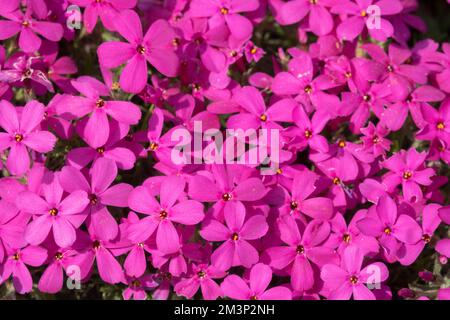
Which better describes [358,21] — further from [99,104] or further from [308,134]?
[99,104]

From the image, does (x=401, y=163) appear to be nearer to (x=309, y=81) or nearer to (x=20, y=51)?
(x=309, y=81)

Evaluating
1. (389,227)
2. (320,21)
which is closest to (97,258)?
(389,227)

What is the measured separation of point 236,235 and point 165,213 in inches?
8.2

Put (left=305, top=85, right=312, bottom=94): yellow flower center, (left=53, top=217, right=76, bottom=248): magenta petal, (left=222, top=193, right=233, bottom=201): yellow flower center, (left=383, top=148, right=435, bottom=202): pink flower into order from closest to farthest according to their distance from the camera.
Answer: (left=53, top=217, right=76, bottom=248): magenta petal → (left=222, top=193, right=233, bottom=201): yellow flower center → (left=383, top=148, right=435, bottom=202): pink flower → (left=305, top=85, right=312, bottom=94): yellow flower center

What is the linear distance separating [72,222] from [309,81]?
88cm

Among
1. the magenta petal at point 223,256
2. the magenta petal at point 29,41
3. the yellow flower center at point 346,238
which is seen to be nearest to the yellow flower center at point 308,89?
the yellow flower center at point 346,238

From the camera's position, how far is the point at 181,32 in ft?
6.74

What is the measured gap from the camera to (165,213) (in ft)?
5.61

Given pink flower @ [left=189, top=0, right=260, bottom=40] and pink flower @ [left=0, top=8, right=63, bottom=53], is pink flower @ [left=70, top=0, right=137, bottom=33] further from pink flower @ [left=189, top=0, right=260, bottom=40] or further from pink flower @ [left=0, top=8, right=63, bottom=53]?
pink flower @ [left=189, top=0, right=260, bottom=40]

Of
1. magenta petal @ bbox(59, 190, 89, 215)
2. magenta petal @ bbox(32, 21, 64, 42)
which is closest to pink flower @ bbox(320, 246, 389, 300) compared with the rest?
magenta petal @ bbox(59, 190, 89, 215)

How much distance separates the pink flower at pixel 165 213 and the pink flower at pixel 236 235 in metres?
0.07

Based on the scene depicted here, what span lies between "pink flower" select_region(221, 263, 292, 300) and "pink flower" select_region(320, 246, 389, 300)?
12cm

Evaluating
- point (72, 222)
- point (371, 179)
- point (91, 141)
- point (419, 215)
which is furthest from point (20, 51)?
point (419, 215)

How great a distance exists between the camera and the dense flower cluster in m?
1.72
